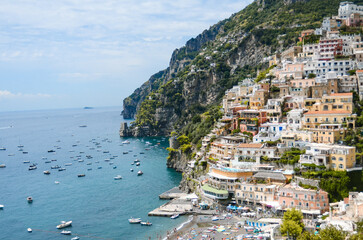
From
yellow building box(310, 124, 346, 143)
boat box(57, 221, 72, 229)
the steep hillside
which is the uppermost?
the steep hillside

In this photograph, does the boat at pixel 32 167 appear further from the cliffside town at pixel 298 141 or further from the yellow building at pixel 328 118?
the yellow building at pixel 328 118

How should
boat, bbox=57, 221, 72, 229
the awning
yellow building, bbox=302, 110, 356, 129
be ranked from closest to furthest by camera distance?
the awning < boat, bbox=57, 221, 72, 229 < yellow building, bbox=302, 110, 356, 129

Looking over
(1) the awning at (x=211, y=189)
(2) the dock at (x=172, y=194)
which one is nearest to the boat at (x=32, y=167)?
(2) the dock at (x=172, y=194)

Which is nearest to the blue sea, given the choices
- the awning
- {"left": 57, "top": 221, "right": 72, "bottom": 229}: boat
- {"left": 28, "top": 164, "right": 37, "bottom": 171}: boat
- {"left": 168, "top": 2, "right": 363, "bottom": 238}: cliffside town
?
{"left": 57, "top": 221, "right": 72, "bottom": 229}: boat

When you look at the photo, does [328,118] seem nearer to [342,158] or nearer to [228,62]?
[342,158]

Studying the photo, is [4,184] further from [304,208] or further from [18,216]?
[304,208]

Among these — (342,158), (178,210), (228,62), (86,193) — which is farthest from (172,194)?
→ (228,62)

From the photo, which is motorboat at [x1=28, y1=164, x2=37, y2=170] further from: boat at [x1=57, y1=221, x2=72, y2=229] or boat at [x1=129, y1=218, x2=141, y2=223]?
boat at [x1=129, y1=218, x2=141, y2=223]

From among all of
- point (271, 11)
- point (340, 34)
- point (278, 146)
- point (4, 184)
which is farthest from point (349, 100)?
point (271, 11)
